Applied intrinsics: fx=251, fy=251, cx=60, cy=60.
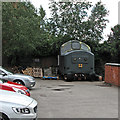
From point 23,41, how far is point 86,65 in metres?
6.13

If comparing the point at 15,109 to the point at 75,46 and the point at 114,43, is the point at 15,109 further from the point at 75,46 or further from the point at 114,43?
the point at 114,43

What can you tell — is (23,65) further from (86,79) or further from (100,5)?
(100,5)

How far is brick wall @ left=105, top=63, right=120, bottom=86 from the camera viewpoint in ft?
58.6

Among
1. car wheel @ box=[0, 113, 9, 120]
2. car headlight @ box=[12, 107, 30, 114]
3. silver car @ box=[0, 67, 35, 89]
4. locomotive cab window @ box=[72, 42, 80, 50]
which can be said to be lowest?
car wheel @ box=[0, 113, 9, 120]

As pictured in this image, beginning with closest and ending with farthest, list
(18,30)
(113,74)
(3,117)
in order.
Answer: (3,117) < (113,74) < (18,30)

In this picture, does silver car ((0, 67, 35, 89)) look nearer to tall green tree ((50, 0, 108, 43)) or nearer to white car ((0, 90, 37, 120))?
white car ((0, 90, 37, 120))

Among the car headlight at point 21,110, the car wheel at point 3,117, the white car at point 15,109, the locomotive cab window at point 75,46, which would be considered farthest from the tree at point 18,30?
the car wheel at point 3,117

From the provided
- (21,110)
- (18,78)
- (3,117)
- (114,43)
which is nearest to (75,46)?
(114,43)

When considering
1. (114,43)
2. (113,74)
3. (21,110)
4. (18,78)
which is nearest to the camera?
(21,110)

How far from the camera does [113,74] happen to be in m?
18.7

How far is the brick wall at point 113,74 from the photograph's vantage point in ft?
58.6

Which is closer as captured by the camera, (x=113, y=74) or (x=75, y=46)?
(x=113, y=74)

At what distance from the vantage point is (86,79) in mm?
23094

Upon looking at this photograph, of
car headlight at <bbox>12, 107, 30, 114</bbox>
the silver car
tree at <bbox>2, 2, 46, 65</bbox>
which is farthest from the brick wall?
car headlight at <bbox>12, 107, 30, 114</bbox>
